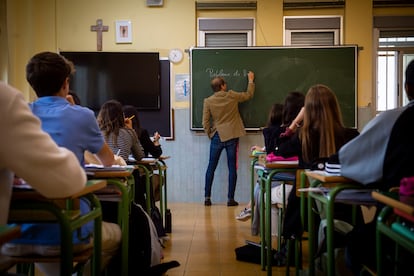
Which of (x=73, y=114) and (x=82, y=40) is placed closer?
(x=73, y=114)

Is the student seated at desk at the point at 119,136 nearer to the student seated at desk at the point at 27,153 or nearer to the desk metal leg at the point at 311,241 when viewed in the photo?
the desk metal leg at the point at 311,241

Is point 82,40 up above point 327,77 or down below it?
above

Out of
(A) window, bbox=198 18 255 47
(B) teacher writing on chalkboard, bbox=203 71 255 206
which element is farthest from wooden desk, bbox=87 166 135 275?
(A) window, bbox=198 18 255 47

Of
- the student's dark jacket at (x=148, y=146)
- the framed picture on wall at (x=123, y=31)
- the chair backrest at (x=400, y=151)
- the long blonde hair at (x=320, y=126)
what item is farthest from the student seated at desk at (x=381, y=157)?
the framed picture on wall at (x=123, y=31)

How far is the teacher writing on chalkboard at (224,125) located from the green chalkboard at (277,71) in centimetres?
14

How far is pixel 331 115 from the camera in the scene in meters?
2.97

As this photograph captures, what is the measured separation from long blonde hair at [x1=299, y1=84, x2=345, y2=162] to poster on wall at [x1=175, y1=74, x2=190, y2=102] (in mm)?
3839

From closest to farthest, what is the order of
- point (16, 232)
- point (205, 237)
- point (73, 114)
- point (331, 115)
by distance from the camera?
point (16, 232) < point (73, 114) < point (331, 115) < point (205, 237)

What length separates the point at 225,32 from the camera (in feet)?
22.1

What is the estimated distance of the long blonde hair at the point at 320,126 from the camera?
2.93m

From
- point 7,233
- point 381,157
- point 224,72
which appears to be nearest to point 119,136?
point 381,157

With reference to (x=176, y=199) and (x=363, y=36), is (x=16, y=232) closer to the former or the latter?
(x=176, y=199)

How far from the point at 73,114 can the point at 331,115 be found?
1.49 meters

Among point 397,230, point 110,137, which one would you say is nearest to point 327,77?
point 110,137
